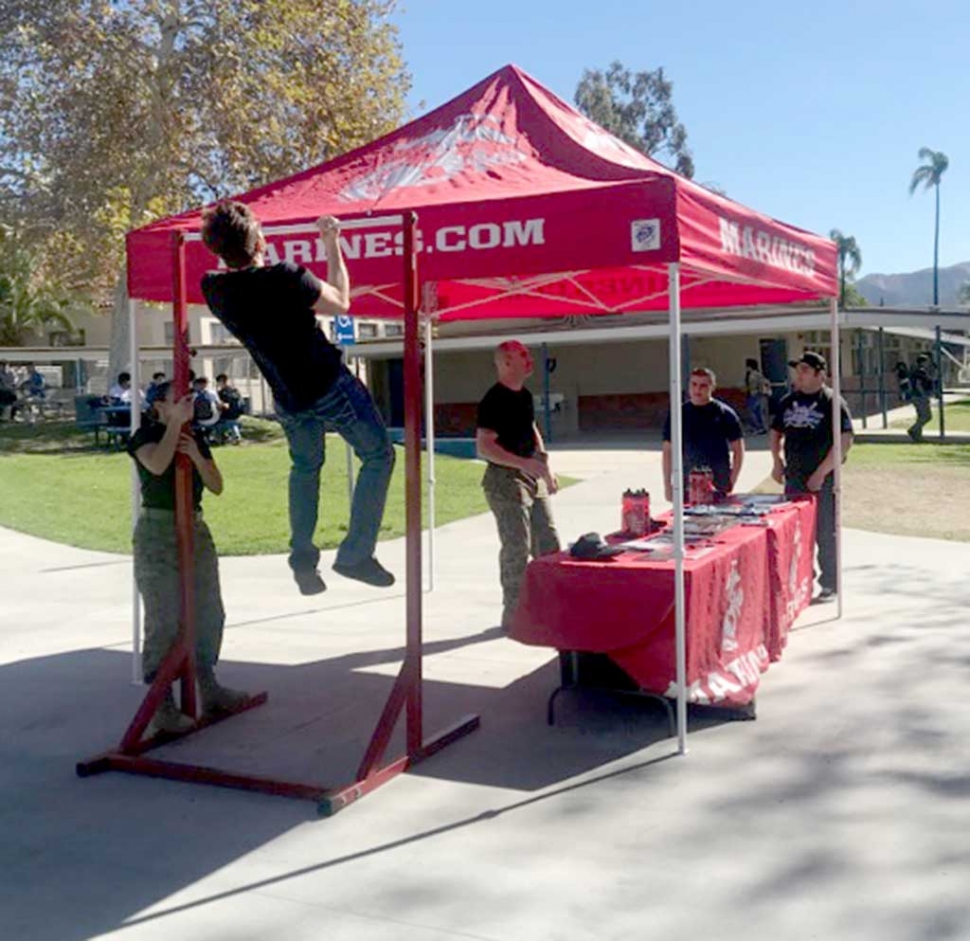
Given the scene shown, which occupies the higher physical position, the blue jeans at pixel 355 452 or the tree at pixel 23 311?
the tree at pixel 23 311

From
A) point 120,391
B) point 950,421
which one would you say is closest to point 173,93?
point 120,391

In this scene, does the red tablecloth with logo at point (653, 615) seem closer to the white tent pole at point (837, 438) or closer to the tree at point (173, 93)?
the white tent pole at point (837, 438)

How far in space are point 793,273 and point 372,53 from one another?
18.4 meters

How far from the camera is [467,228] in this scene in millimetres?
5262

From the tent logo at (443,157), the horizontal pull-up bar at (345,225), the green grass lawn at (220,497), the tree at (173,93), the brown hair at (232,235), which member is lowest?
the green grass lawn at (220,497)

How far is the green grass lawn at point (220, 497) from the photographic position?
13016mm

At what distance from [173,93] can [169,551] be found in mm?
19648

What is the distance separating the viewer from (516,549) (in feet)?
23.7

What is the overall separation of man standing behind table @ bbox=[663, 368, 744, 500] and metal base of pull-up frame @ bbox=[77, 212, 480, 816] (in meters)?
3.47

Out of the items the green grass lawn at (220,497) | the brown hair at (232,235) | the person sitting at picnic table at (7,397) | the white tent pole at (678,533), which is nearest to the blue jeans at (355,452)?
the brown hair at (232,235)

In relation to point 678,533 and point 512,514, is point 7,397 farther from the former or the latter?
point 678,533

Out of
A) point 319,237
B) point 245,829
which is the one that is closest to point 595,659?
point 245,829

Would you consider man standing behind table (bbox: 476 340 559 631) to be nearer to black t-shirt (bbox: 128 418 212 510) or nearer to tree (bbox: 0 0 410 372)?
black t-shirt (bbox: 128 418 212 510)

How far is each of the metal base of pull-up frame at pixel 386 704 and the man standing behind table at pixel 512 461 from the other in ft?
5.84
